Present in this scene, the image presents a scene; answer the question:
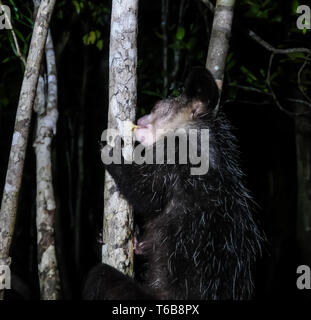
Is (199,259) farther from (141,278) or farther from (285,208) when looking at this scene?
(285,208)

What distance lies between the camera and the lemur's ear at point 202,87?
331cm

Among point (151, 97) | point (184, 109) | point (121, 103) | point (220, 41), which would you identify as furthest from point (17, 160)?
point (151, 97)

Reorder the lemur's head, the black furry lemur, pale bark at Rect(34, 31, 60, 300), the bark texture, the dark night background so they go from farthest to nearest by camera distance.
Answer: the dark night background → pale bark at Rect(34, 31, 60, 300) → the bark texture → the lemur's head → the black furry lemur

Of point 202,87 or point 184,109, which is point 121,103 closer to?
point 202,87

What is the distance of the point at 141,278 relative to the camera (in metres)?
3.81

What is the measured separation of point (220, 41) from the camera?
146 inches

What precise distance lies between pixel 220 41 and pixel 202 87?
558 millimetres

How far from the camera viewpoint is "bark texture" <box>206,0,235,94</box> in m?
3.67

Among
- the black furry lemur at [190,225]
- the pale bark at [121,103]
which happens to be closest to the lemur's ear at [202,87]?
the black furry lemur at [190,225]

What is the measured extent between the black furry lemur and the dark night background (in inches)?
90.5

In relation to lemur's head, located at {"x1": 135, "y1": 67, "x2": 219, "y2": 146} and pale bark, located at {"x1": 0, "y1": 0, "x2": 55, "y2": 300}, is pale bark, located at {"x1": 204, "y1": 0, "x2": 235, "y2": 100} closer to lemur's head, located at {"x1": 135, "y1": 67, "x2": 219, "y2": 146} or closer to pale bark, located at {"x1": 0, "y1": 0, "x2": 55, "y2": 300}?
lemur's head, located at {"x1": 135, "y1": 67, "x2": 219, "y2": 146}

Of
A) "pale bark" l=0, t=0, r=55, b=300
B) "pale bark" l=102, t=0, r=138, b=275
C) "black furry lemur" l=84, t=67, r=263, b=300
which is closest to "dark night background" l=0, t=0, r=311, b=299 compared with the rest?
"black furry lemur" l=84, t=67, r=263, b=300

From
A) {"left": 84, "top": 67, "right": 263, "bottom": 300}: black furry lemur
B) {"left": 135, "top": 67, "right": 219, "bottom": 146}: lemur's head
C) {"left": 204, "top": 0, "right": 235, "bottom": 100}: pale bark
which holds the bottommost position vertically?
{"left": 84, "top": 67, "right": 263, "bottom": 300}: black furry lemur
